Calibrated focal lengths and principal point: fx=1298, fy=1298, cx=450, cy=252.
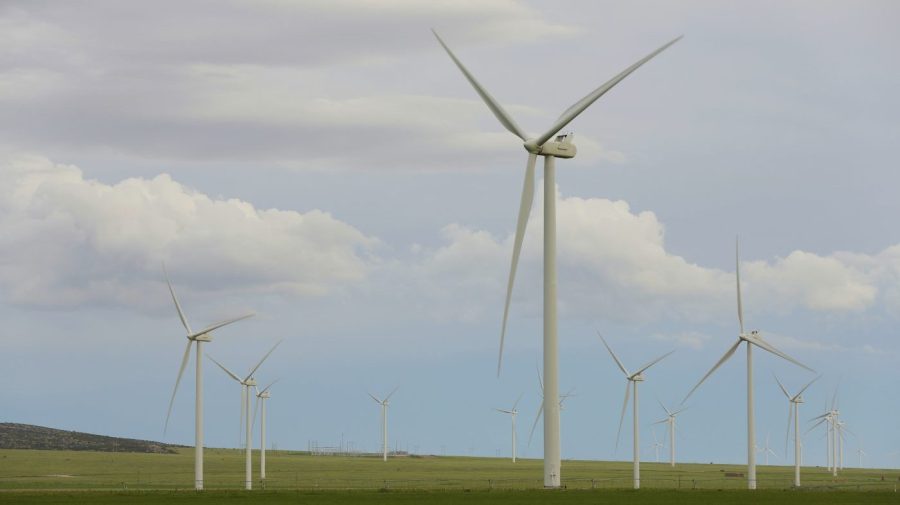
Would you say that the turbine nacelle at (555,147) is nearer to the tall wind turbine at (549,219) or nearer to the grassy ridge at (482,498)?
the tall wind turbine at (549,219)

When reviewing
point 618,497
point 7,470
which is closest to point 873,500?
point 618,497

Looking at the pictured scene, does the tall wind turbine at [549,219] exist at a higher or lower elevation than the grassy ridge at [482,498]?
higher

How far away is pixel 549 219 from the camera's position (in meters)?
64.2

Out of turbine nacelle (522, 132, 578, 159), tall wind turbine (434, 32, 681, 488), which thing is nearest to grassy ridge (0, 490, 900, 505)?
tall wind turbine (434, 32, 681, 488)

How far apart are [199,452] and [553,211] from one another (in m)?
54.0

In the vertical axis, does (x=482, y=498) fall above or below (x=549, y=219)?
below

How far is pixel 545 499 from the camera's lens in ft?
204

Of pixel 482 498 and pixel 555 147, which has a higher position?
pixel 555 147

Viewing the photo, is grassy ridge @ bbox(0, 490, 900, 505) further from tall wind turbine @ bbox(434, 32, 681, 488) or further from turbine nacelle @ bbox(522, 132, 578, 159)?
turbine nacelle @ bbox(522, 132, 578, 159)

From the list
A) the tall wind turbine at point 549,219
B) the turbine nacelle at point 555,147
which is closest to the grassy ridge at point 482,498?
the tall wind turbine at point 549,219

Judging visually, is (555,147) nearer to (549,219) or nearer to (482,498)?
(549,219)

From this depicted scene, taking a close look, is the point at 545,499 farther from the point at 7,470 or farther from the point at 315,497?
the point at 7,470

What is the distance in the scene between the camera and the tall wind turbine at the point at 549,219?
204 ft

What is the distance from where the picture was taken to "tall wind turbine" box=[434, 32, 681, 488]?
62250 mm
